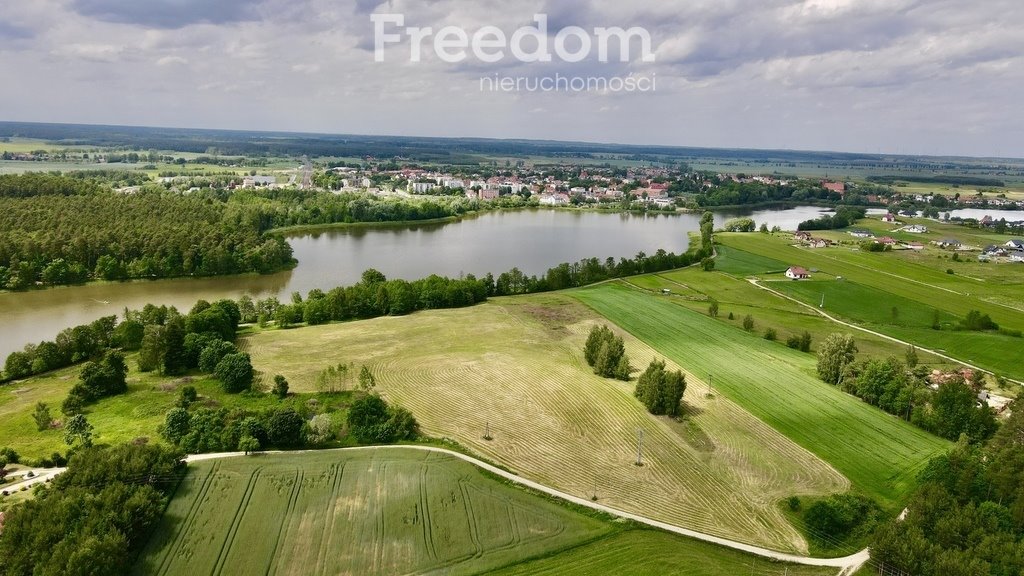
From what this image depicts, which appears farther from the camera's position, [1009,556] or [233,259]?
[233,259]

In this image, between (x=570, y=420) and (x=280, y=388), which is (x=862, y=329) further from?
(x=280, y=388)

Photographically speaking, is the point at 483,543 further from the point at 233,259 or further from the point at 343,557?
the point at 233,259

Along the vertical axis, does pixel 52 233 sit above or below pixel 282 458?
above

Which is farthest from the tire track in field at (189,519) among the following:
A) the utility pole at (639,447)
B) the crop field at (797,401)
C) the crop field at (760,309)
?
the crop field at (760,309)

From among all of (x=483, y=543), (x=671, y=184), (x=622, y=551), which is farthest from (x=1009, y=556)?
(x=671, y=184)

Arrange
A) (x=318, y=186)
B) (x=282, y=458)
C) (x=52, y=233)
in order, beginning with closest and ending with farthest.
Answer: (x=282, y=458) → (x=52, y=233) → (x=318, y=186)

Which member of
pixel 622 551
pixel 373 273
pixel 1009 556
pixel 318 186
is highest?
pixel 318 186

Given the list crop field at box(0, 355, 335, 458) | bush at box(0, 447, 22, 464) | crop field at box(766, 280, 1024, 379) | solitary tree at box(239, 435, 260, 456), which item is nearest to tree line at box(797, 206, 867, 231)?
crop field at box(766, 280, 1024, 379)
